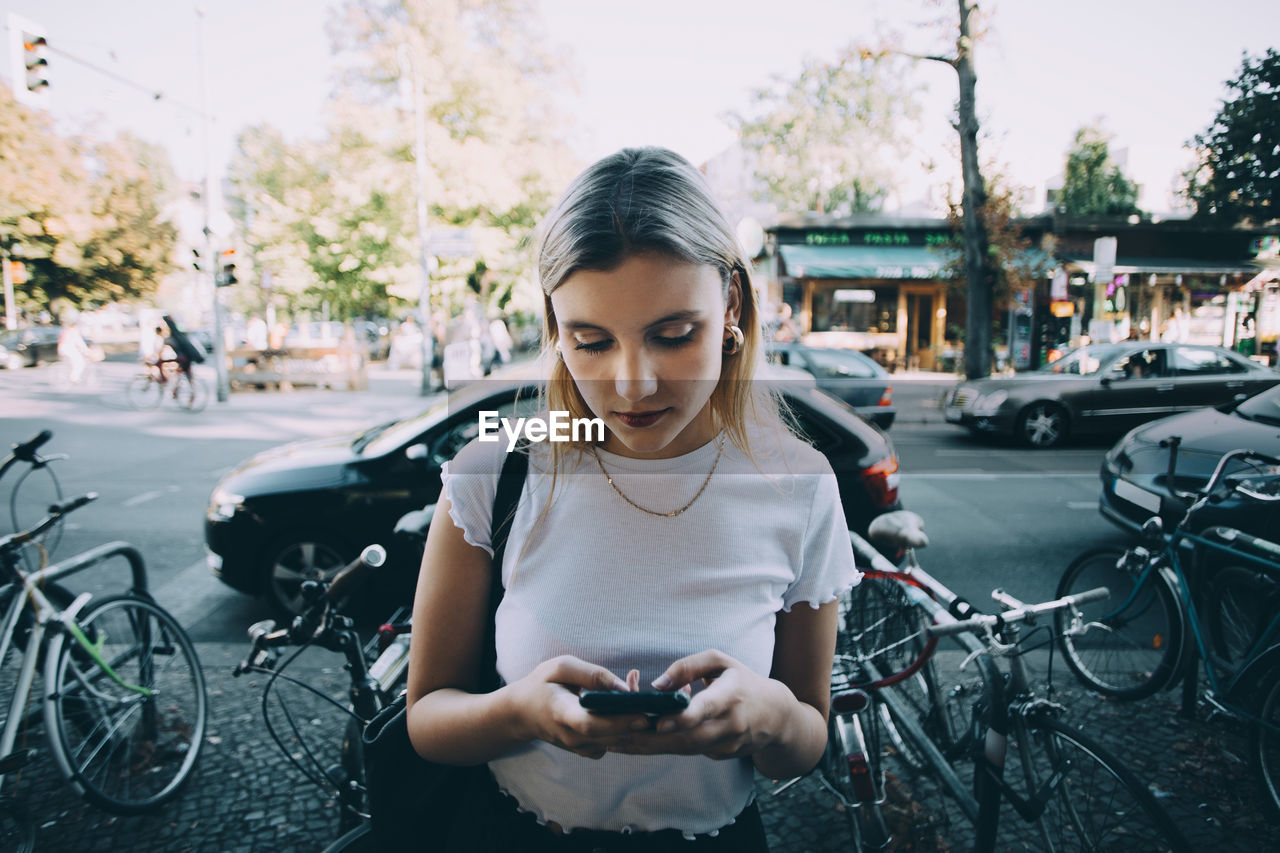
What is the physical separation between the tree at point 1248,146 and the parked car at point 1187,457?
513 inches

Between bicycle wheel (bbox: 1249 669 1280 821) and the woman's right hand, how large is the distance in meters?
2.96

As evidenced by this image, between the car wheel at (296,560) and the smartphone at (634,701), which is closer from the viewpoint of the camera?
the smartphone at (634,701)

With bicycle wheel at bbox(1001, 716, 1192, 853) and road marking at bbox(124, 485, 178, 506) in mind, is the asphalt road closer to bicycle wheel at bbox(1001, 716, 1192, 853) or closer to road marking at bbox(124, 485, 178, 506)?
road marking at bbox(124, 485, 178, 506)

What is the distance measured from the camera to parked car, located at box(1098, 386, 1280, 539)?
4.49m

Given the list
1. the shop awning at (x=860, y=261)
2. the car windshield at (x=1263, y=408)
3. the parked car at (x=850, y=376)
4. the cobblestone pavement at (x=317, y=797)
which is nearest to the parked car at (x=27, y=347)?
the shop awning at (x=860, y=261)

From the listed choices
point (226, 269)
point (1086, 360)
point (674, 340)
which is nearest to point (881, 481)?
point (674, 340)

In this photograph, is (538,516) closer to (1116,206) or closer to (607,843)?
→ (607,843)

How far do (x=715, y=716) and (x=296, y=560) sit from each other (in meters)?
4.34

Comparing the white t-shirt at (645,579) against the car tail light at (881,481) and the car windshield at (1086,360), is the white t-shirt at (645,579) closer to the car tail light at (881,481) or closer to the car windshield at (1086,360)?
the car tail light at (881,481)

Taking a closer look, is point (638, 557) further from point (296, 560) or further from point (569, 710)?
point (296, 560)

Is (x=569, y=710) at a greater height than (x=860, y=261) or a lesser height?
lesser

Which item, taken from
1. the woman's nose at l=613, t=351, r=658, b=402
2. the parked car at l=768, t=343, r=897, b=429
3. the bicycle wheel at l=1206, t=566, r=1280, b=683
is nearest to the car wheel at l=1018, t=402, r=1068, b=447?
the parked car at l=768, t=343, r=897, b=429

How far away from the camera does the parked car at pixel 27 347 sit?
84.0ft

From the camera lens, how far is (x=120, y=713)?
2.93m
